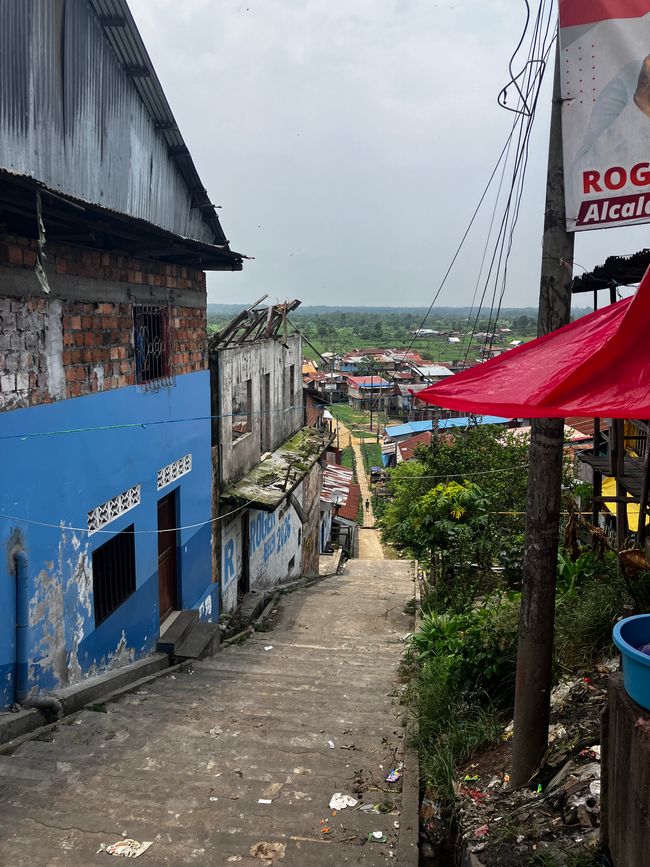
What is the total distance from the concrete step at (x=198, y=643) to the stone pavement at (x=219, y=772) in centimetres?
34

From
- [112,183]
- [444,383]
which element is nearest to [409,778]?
[444,383]

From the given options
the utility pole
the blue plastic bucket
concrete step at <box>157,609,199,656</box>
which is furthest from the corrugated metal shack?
concrete step at <box>157,609,199,656</box>

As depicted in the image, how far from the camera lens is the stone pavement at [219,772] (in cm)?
386

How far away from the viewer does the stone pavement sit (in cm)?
386

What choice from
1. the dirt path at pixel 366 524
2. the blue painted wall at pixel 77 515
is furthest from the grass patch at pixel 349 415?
the blue painted wall at pixel 77 515

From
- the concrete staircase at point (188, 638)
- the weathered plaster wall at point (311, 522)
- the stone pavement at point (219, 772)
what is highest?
the stone pavement at point (219, 772)

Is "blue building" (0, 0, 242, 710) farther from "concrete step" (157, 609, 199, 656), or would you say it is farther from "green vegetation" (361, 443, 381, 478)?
"green vegetation" (361, 443, 381, 478)

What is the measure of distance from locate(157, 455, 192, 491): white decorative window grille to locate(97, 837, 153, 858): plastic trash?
4.82 metres

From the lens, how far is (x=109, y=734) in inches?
217

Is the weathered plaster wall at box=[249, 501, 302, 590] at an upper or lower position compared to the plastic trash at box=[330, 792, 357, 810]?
lower

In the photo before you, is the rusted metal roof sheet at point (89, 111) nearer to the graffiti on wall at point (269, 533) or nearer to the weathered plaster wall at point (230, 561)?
the weathered plaster wall at point (230, 561)

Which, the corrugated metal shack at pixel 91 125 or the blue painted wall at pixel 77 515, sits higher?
the corrugated metal shack at pixel 91 125

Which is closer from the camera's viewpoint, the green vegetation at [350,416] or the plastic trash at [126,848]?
the plastic trash at [126,848]

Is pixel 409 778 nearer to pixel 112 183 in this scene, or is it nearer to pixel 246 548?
pixel 112 183
